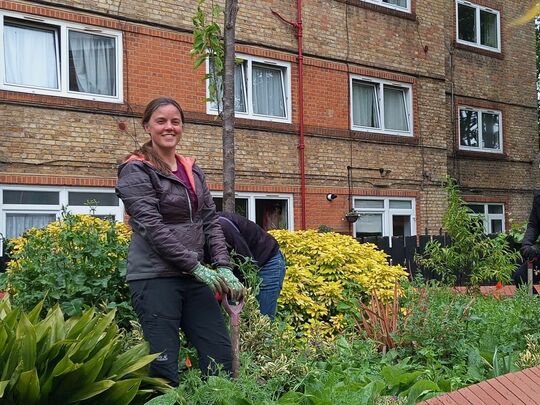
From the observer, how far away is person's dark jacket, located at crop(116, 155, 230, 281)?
3.89m

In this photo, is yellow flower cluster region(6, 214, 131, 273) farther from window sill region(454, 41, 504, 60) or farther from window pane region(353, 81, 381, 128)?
window sill region(454, 41, 504, 60)

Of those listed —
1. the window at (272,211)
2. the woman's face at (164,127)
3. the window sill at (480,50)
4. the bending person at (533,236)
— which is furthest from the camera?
the window sill at (480,50)

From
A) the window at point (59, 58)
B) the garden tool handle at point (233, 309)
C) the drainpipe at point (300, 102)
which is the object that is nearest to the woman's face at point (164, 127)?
the garden tool handle at point (233, 309)

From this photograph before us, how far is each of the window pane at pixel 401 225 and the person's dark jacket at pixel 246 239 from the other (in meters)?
10.9

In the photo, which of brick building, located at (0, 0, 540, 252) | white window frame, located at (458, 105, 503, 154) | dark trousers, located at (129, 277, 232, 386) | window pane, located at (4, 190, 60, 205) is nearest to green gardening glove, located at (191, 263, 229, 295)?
dark trousers, located at (129, 277, 232, 386)

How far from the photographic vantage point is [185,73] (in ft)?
42.5

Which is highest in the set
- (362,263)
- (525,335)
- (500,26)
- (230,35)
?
(500,26)

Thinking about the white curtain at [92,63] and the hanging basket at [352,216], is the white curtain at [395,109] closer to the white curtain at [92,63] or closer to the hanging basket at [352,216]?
the hanging basket at [352,216]

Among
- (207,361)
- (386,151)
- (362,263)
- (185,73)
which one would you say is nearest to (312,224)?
(386,151)

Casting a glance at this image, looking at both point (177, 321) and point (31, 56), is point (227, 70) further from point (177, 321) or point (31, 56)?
point (177, 321)

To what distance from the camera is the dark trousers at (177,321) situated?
13.1ft

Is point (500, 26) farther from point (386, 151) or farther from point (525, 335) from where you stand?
point (525, 335)

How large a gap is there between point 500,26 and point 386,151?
638 cm

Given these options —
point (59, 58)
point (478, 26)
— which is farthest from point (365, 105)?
point (59, 58)
